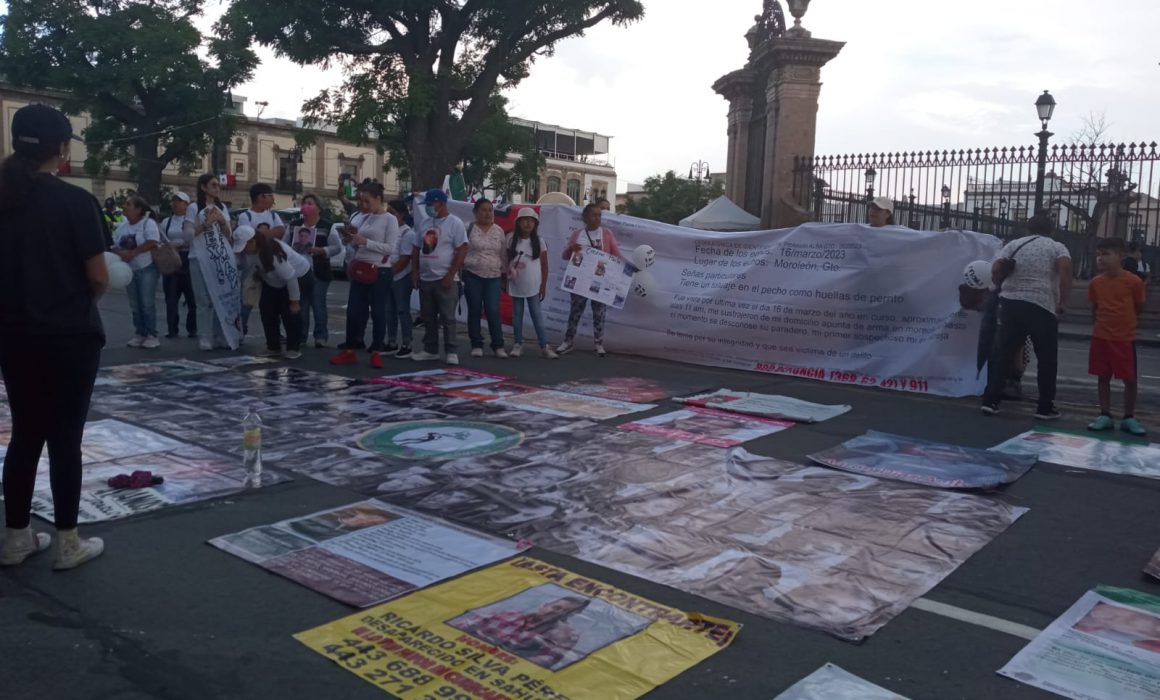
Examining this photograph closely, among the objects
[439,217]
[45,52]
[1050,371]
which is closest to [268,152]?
[45,52]

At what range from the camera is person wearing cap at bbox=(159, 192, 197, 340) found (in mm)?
10126

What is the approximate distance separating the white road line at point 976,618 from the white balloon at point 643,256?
6940 millimetres

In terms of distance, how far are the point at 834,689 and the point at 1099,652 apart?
103 centimetres

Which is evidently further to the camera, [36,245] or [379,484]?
[379,484]

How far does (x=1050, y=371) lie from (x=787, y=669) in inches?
209

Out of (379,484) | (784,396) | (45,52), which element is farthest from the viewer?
(45,52)

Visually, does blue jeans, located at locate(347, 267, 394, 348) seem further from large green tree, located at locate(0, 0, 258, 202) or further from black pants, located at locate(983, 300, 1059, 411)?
large green tree, located at locate(0, 0, 258, 202)

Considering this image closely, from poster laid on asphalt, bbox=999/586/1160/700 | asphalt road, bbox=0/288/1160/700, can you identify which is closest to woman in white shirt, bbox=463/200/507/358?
asphalt road, bbox=0/288/1160/700

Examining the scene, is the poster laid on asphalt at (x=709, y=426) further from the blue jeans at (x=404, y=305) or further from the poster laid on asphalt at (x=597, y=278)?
the blue jeans at (x=404, y=305)

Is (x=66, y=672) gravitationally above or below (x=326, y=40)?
below

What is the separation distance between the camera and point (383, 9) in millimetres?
23953

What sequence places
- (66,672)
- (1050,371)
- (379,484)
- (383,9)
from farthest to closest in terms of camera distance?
(383,9), (1050,371), (379,484), (66,672)

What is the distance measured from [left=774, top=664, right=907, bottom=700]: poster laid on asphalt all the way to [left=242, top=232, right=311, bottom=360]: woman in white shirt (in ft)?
24.7

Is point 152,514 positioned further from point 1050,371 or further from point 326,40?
point 326,40
